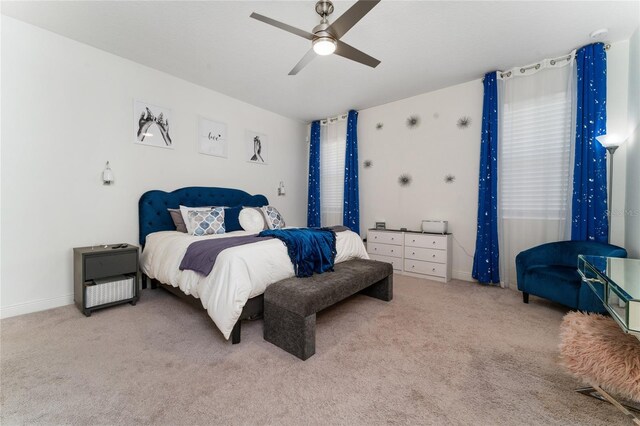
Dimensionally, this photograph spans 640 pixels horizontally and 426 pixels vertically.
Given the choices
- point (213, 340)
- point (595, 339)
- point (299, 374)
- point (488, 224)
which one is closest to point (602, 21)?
point (488, 224)

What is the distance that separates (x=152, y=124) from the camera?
11.5ft

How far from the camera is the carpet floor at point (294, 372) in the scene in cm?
138

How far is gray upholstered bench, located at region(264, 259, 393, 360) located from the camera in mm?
1883

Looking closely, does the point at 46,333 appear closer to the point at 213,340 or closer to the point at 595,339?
the point at 213,340

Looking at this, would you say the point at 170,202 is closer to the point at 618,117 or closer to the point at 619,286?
the point at 619,286

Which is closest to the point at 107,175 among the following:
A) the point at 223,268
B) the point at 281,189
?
the point at 223,268

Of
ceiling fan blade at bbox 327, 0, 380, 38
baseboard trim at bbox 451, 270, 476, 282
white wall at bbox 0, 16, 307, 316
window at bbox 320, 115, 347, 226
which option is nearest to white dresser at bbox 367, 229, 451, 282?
baseboard trim at bbox 451, 270, 476, 282

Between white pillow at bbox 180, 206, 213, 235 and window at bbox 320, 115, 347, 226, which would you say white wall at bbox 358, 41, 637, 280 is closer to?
window at bbox 320, 115, 347, 226

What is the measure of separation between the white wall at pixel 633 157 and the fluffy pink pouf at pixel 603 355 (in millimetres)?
1931

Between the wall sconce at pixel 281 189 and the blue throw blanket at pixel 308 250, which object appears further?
the wall sconce at pixel 281 189

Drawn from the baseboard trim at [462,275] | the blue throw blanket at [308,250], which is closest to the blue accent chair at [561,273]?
the baseboard trim at [462,275]

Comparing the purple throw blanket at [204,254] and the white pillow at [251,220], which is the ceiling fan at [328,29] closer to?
the purple throw blanket at [204,254]

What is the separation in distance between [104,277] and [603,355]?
3.91m

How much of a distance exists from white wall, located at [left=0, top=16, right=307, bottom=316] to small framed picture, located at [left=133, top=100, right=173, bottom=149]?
7 centimetres
